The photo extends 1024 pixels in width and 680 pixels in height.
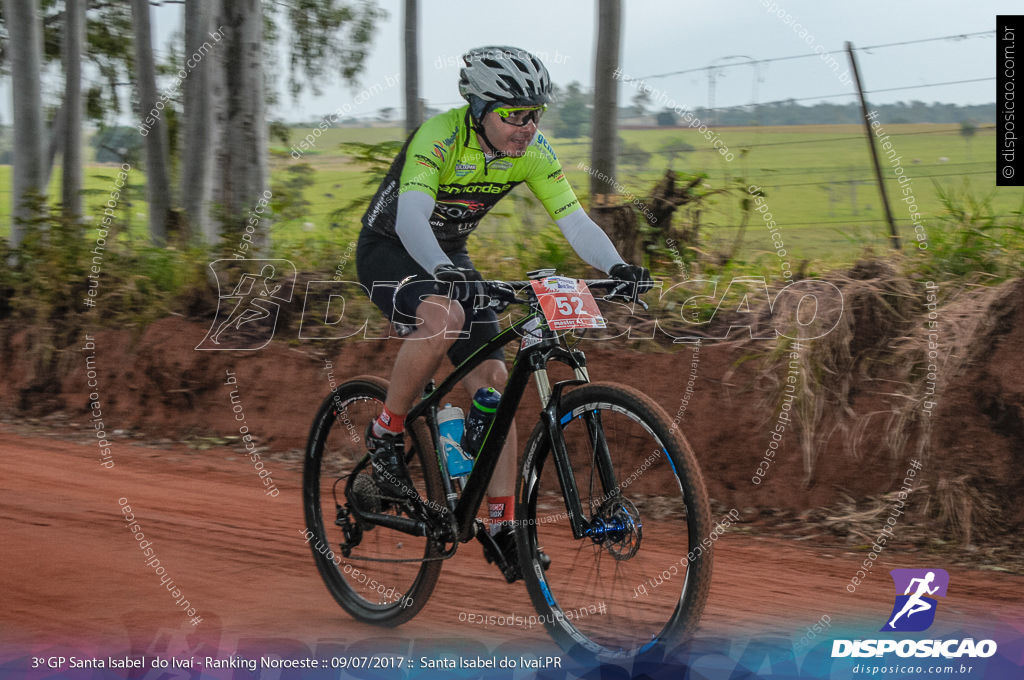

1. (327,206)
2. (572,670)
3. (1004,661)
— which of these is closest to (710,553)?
(572,670)

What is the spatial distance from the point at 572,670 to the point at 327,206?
7160 mm

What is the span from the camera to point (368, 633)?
4.03 m

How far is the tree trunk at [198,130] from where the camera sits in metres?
9.41

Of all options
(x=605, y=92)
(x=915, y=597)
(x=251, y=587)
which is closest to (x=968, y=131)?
(x=605, y=92)

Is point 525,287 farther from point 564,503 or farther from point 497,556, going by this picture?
point 497,556

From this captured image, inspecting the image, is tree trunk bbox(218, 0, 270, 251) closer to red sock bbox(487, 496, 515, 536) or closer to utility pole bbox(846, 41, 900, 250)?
A: utility pole bbox(846, 41, 900, 250)

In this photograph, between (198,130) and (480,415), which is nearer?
(480,415)

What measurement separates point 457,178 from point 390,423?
108cm

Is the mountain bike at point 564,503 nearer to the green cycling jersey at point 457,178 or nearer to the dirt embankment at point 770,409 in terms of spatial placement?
the green cycling jersey at point 457,178

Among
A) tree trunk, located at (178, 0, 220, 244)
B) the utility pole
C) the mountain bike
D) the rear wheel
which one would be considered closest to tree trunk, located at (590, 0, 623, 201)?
the utility pole

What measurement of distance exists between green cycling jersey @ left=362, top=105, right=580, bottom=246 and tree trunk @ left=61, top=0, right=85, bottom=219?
11.3 meters

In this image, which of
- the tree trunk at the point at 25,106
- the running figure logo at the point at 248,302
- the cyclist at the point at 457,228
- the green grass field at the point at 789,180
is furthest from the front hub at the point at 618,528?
the tree trunk at the point at 25,106

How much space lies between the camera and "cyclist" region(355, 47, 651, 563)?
3.56 metres

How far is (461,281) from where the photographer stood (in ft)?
10.8
